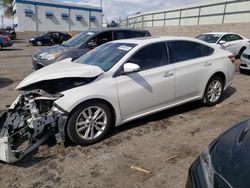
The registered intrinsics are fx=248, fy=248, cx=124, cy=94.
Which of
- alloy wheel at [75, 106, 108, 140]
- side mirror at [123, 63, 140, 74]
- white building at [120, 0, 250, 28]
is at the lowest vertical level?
alloy wheel at [75, 106, 108, 140]

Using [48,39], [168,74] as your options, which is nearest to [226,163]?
[168,74]

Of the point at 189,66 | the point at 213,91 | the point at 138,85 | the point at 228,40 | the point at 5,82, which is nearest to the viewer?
the point at 138,85

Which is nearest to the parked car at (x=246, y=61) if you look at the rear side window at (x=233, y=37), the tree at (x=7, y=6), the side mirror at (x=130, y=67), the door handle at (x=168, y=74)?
the rear side window at (x=233, y=37)

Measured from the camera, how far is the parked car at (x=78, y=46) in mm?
7531

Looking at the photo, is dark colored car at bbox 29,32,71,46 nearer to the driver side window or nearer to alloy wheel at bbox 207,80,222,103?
the driver side window

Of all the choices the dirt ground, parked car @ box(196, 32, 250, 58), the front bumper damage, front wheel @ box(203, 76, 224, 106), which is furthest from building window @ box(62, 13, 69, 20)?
the front bumper damage

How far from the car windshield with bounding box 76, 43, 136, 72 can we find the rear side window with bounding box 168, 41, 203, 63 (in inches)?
32.5

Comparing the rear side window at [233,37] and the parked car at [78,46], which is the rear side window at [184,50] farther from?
the rear side window at [233,37]

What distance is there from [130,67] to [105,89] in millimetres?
533

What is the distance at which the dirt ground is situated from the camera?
3045 mm

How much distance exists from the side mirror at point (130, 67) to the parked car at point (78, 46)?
3664mm

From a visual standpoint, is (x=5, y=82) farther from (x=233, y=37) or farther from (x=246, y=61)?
(x=233, y=37)

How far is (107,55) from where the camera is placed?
4562mm

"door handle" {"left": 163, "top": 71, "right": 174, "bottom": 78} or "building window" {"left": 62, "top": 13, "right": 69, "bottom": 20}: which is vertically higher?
"building window" {"left": 62, "top": 13, "right": 69, "bottom": 20}
